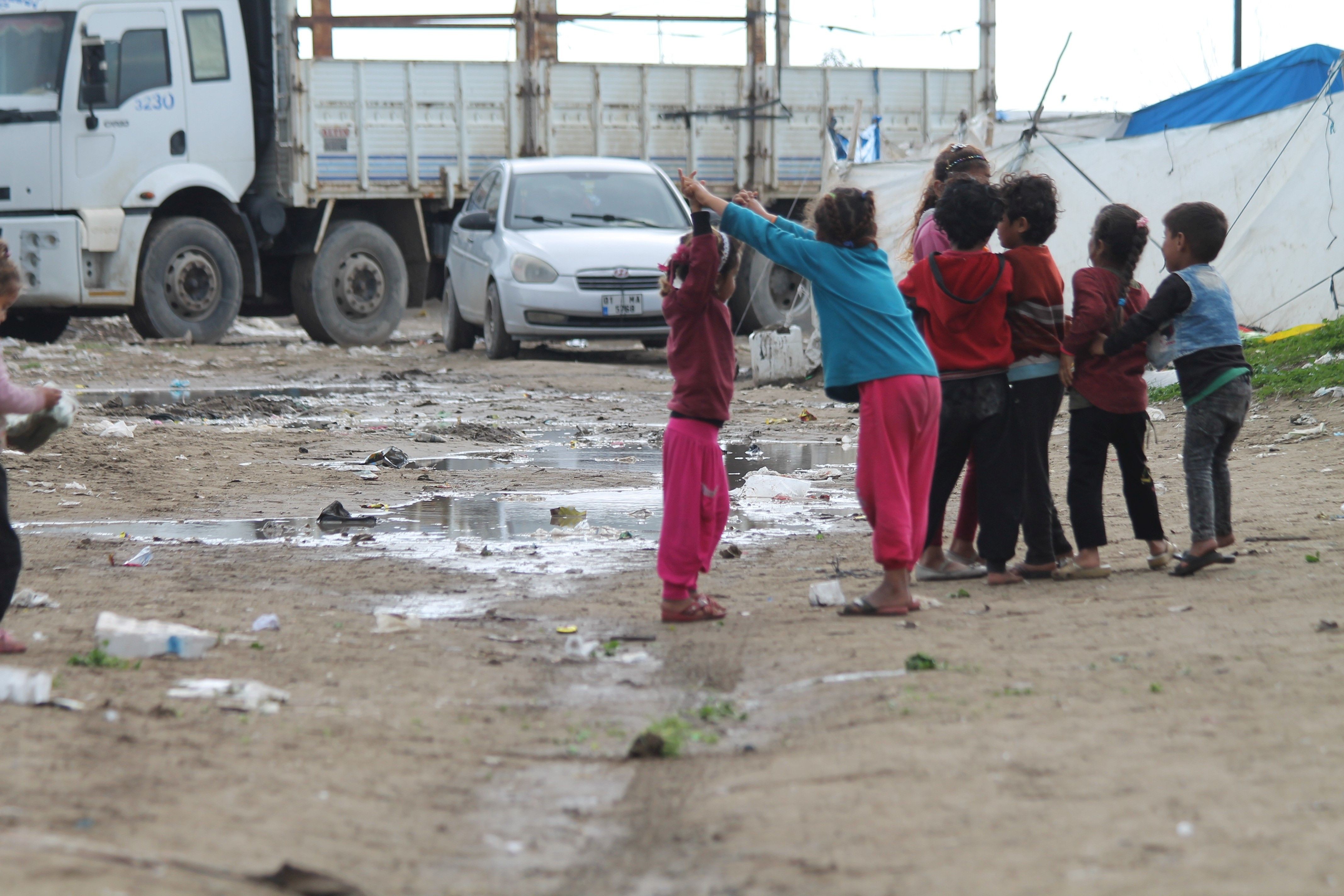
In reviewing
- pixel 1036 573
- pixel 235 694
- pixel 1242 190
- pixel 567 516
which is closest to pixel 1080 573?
pixel 1036 573

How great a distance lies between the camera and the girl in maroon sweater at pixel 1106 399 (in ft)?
16.0

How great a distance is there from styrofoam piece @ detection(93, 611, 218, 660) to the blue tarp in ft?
44.5

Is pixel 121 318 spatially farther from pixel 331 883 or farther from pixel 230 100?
pixel 331 883

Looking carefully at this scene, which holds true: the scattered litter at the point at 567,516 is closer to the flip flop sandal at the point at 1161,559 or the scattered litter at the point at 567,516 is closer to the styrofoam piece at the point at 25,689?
the flip flop sandal at the point at 1161,559

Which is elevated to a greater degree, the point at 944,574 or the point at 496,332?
the point at 496,332

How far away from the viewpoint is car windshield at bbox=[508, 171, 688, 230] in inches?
556

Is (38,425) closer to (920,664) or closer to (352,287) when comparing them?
(920,664)

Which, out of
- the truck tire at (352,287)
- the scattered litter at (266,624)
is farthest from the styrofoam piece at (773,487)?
the truck tire at (352,287)

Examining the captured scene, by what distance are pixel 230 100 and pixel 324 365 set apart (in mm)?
2900

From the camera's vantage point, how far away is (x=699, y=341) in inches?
174

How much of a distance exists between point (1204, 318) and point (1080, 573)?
3.11 ft

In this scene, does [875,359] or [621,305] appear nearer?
[875,359]

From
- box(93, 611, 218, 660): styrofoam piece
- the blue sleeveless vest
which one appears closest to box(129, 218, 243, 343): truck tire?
box(93, 611, 218, 660): styrofoam piece

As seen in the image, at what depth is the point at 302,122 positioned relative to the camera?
15414 mm
